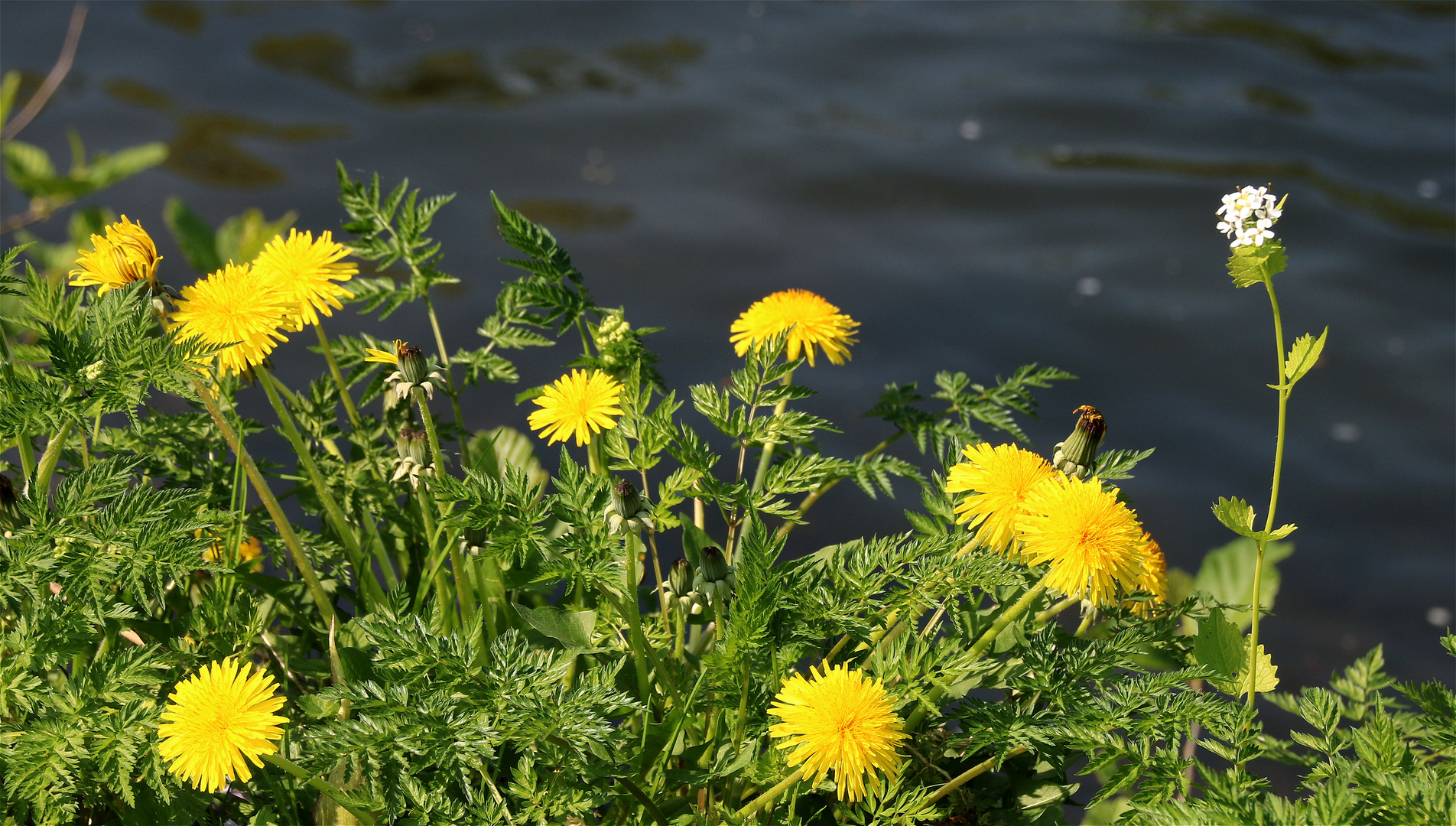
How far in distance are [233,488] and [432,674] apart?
0.32 metres

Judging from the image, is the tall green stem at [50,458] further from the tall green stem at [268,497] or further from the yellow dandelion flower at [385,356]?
the yellow dandelion flower at [385,356]

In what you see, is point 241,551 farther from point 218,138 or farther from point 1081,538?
point 218,138

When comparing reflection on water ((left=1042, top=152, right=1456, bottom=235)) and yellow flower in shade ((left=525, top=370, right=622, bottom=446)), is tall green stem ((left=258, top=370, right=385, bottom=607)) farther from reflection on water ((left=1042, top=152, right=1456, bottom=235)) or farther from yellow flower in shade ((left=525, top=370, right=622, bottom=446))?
reflection on water ((left=1042, top=152, right=1456, bottom=235))

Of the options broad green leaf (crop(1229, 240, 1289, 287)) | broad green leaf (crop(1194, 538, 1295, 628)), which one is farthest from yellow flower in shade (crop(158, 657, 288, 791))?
broad green leaf (crop(1194, 538, 1295, 628))

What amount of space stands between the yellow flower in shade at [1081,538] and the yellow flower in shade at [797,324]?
362 millimetres

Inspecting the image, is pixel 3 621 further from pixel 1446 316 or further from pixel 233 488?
pixel 1446 316

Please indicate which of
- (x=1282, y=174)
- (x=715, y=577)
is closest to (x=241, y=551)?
(x=715, y=577)

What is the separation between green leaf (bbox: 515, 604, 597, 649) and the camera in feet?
3.63

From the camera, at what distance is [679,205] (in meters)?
3.54

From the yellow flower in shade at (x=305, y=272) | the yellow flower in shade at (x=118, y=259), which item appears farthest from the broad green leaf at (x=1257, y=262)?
the yellow flower in shade at (x=118, y=259)

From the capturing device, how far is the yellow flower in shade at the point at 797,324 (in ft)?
4.08

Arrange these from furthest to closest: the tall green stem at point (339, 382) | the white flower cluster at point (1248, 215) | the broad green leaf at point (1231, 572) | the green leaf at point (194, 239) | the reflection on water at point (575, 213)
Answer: the reflection on water at point (575, 213) < the green leaf at point (194, 239) < the broad green leaf at point (1231, 572) < the tall green stem at point (339, 382) < the white flower cluster at point (1248, 215)

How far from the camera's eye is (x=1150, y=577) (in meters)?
1.03

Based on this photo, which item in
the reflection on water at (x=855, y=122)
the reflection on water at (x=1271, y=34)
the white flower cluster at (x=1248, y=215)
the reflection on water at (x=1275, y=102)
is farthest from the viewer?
the reflection on water at (x=1271, y=34)
